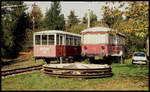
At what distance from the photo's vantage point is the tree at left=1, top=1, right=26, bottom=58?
124ft

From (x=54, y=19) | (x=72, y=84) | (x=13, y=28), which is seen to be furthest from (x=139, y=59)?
(x=54, y=19)

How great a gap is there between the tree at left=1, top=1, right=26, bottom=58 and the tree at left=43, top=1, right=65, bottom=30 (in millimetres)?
11640

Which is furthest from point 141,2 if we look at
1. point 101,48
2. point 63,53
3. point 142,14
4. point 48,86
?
point 63,53

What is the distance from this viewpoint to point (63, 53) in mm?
24422

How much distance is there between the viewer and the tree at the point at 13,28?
1491 inches

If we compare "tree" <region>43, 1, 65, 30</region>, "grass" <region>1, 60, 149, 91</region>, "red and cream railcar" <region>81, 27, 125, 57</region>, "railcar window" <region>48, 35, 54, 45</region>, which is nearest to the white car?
"red and cream railcar" <region>81, 27, 125, 57</region>

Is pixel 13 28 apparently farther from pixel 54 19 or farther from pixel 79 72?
pixel 79 72

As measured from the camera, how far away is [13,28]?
1544 inches

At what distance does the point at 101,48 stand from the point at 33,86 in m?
13.6

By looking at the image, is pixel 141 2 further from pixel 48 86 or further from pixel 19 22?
pixel 19 22

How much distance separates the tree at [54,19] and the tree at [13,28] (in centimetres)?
1164

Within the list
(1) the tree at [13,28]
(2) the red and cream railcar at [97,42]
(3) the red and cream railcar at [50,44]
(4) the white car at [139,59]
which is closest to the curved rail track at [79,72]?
(3) the red and cream railcar at [50,44]

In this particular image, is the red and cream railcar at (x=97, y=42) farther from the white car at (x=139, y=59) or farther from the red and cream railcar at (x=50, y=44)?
the white car at (x=139, y=59)

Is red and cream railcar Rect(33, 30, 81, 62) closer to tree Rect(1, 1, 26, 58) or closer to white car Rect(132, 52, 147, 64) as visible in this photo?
white car Rect(132, 52, 147, 64)
